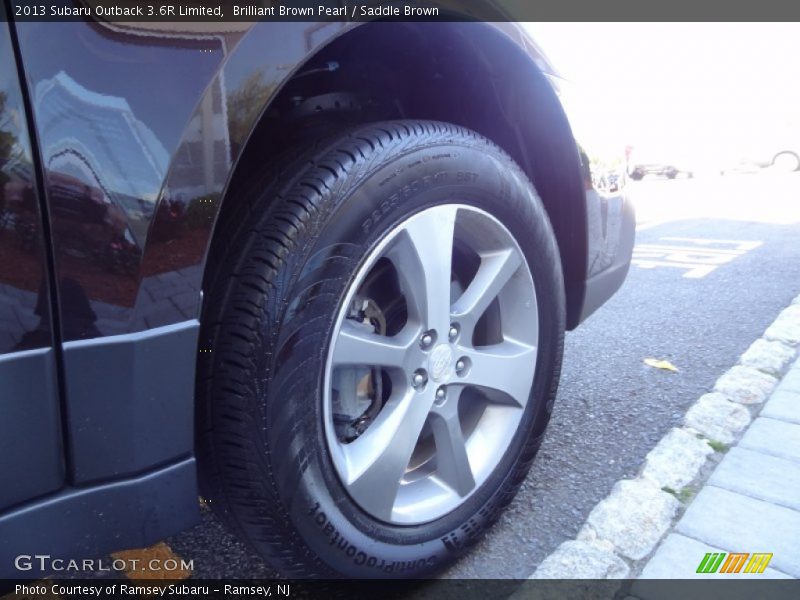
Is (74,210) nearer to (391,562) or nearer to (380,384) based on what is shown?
(380,384)

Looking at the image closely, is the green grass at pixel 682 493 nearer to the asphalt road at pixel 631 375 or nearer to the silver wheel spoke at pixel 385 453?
the asphalt road at pixel 631 375

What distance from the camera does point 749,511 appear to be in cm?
192

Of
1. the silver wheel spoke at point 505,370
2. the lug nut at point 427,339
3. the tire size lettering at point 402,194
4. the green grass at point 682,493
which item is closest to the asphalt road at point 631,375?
the green grass at point 682,493

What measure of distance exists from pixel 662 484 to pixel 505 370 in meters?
0.70

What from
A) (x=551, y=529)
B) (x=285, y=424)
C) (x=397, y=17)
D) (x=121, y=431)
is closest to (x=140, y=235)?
(x=121, y=431)

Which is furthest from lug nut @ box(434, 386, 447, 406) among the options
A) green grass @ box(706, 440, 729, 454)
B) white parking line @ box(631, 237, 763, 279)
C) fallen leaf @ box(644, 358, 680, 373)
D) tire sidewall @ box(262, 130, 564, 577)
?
white parking line @ box(631, 237, 763, 279)

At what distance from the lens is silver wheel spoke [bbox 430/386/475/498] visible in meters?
1.60

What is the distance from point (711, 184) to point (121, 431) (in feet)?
46.1

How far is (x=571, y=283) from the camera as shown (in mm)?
2115

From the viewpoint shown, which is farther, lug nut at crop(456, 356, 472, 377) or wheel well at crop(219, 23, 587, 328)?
lug nut at crop(456, 356, 472, 377)

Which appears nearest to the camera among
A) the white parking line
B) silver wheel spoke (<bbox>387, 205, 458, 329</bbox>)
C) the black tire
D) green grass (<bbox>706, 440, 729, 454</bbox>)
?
the black tire

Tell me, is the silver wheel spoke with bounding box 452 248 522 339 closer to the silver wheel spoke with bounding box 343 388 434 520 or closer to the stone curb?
the silver wheel spoke with bounding box 343 388 434 520

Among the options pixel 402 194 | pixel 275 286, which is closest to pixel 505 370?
pixel 402 194

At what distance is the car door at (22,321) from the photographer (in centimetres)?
94
